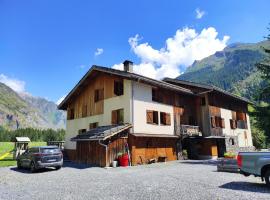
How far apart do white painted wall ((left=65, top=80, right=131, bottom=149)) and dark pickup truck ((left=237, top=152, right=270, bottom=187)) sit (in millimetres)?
12710

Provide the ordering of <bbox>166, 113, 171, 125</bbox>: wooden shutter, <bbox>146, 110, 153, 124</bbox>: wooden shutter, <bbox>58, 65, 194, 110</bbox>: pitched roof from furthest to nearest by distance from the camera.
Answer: <bbox>166, 113, 171, 125</bbox>: wooden shutter < <bbox>146, 110, 153, 124</bbox>: wooden shutter < <bbox>58, 65, 194, 110</bbox>: pitched roof

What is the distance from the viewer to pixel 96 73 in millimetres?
28016

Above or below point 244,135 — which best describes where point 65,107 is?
above

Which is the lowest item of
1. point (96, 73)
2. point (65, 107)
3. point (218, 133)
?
point (218, 133)

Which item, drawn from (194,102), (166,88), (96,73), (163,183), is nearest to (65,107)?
(96,73)

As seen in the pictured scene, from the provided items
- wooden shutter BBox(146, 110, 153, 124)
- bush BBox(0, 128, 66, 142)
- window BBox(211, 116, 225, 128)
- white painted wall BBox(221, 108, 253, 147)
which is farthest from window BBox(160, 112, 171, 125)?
bush BBox(0, 128, 66, 142)

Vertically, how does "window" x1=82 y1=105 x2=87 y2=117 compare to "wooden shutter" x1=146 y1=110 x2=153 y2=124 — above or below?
above

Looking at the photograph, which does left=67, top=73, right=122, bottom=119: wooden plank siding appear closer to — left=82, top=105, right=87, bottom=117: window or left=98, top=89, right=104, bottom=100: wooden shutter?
left=82, top=105, right=87, bottom=117: window

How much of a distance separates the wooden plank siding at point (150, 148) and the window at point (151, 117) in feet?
5.42

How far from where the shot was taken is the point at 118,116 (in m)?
24.4

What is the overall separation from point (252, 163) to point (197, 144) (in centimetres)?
2007

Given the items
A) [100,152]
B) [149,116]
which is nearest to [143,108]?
[149,116]

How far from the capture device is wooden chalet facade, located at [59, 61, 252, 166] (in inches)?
896

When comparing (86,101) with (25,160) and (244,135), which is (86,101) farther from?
(244,135)
